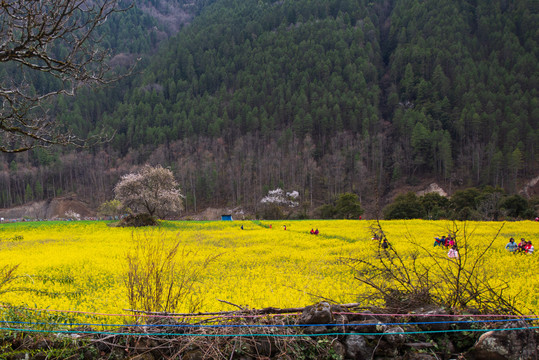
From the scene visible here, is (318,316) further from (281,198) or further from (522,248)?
(281,198)

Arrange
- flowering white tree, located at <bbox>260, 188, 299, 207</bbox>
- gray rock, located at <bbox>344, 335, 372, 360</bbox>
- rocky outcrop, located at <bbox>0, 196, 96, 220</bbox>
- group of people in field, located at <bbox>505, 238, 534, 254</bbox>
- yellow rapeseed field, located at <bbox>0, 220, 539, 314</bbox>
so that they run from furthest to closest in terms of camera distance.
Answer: rocky outcrop, located at <bbox>0, 196, 96, 220</bbox> → flowering white tree, located at <bbox>260, 188, 299, 207</bbox> → group of people in field, located at <bbox>505, 238, 534, 254</bbox> → yellow rapeseed field, located at <bbox>0, 220, 539, 314</bbox> → gray rock, located at <bbox>344, 335, 372, 360</bbox>

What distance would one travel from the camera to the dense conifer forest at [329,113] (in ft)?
318

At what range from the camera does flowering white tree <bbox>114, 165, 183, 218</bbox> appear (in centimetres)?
4888

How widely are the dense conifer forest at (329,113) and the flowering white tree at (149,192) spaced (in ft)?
125

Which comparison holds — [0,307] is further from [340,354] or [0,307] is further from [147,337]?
[340,354]

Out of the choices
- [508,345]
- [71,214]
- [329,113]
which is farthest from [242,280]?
[329,113]

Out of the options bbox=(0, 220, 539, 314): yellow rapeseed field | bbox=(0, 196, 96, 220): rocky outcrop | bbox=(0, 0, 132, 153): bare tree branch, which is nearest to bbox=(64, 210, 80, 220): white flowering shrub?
bbox=(0, 196, 96, 220): rocky outcrop

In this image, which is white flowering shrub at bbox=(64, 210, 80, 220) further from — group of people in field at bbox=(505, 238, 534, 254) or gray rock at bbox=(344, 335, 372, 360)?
gray rock at bbox=(344, 335, 372, 360)

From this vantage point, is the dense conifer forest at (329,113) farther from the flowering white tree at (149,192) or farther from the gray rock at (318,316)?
the gray rock at (318,316)

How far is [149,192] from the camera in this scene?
49188mm

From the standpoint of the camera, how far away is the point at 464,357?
5133 millimetres

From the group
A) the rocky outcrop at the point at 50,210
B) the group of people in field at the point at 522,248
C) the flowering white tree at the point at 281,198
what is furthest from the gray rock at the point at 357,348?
the rocky outcrop at the point at 50,210

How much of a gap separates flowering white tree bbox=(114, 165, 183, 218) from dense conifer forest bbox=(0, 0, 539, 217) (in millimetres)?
38072

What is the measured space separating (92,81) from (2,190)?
14006 centimetres
